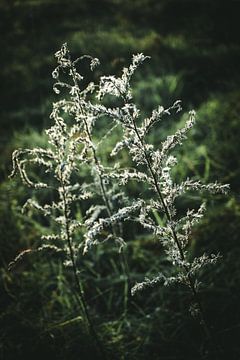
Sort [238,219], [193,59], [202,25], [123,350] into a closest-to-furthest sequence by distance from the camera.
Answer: [123,350]
[238,219]
[193,59]
[202,25]

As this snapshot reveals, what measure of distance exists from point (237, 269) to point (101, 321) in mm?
1228

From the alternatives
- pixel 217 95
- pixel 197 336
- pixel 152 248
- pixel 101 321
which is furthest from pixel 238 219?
pixel 217 95

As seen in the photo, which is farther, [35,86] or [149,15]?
[149,15]

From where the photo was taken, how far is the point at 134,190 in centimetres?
471

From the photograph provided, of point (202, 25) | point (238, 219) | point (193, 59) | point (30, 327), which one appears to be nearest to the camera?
point (30, 327)

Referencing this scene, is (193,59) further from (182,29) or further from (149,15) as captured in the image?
(149,15)

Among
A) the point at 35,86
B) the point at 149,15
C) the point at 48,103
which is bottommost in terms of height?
the point at 48,103

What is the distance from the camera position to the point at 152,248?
12.7 feet

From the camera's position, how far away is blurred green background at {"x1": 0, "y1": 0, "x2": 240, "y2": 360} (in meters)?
2.83

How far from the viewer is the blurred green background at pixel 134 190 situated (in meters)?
2.83

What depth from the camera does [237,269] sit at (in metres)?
3.12

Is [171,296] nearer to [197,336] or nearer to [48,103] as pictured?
[197,336]

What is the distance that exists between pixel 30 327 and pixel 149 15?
1029cm

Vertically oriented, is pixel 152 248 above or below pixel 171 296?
above
